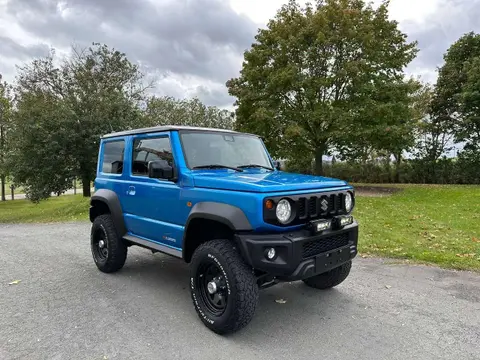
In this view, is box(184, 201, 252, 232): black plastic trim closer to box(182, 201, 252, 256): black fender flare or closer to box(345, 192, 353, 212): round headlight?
box(182, 201, 252, 256): black fender flare

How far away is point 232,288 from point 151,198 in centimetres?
160

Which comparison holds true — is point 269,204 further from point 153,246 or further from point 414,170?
point 414,170

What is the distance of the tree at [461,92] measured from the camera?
1714cm

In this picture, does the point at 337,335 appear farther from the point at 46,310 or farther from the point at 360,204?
the point at 360,204

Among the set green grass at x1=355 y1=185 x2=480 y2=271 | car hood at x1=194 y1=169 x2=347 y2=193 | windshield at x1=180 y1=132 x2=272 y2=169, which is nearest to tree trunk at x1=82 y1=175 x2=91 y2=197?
green grass at x1=355 y1=185 x2=480 y2=271

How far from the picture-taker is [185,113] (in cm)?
2638

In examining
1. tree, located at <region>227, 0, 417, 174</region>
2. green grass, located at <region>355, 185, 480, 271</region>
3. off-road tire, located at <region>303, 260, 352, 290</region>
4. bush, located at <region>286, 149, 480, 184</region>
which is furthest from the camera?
bush, located at <region>286, 149, 480, 184</region>

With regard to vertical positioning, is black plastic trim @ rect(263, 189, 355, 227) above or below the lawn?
above

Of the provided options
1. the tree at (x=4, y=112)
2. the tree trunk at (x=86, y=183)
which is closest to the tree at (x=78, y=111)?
the tree trunk at (x=86, y=183)

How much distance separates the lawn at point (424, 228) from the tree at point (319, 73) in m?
4.22

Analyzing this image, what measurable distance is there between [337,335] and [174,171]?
2283 mm

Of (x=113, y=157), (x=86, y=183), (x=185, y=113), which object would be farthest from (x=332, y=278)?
(x=185, y=113)

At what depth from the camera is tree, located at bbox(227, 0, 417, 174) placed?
588 inches

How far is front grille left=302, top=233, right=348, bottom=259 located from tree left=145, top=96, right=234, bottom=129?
18.0m
